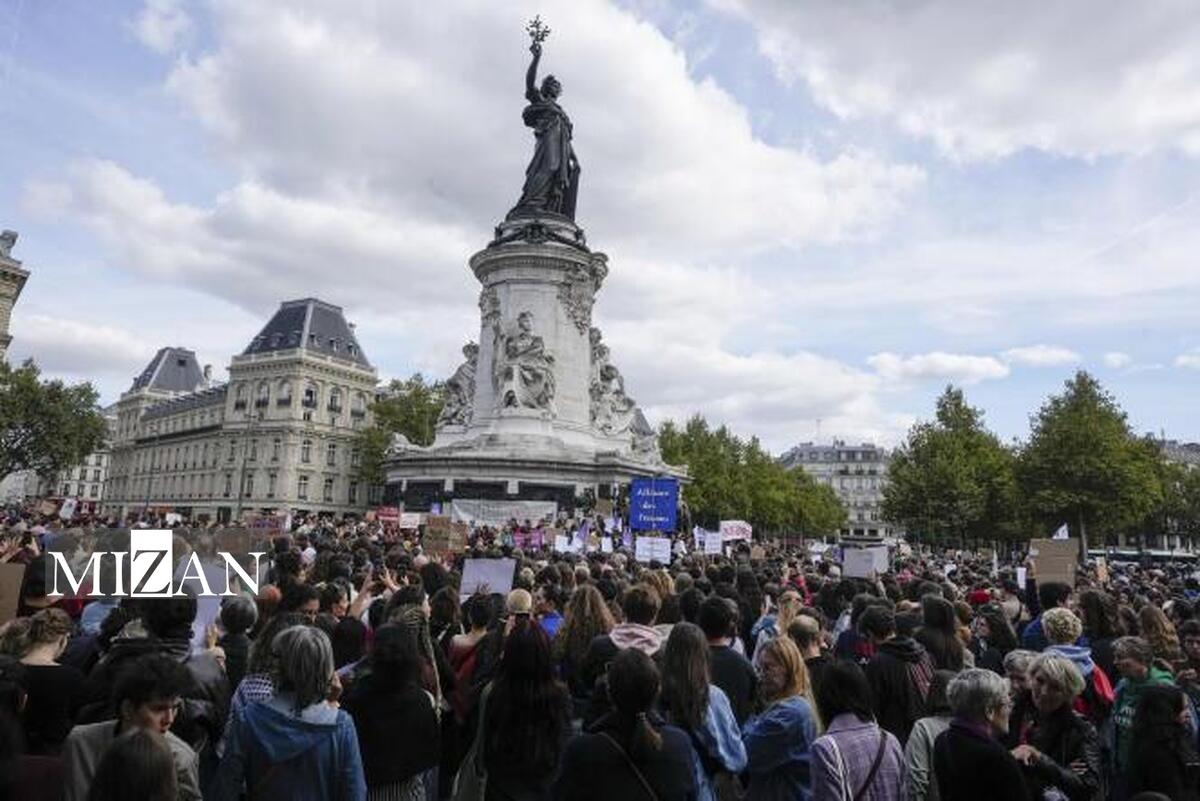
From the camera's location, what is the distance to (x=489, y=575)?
10.3 metres

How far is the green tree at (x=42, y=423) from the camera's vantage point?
182 ft

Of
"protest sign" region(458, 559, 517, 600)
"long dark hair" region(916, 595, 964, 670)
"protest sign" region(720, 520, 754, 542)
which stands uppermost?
"protest sign" region(720, 520, 754, 542)

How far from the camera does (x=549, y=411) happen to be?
130 feet

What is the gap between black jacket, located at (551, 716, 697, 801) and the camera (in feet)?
14.0

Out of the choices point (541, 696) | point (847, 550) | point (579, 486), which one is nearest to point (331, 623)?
point (541, 696)

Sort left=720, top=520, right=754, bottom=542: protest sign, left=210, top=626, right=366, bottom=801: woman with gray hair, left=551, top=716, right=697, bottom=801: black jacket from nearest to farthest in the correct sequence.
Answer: left=551, top=716, right=697, bottom=801: black jacket → left=210, top=626, right=366, bottom=801: woman with gray hair → left=720, top=520, right=754, bottom=542: protest sign

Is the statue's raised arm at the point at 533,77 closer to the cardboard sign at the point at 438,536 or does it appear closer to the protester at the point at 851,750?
the cardboard sign at the point at 438,536

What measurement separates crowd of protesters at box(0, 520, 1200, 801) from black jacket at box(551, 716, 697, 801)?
→ 10mm

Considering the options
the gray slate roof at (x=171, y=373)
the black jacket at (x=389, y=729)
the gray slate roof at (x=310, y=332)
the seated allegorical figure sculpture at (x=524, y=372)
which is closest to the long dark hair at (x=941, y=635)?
the black jacket at (x=389, y=729)

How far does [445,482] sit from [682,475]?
1417 cm

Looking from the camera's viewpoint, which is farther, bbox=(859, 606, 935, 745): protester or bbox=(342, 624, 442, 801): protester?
bbox=(859, 606, 935, 745): protester

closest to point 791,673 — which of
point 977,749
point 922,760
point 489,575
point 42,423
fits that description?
point 922,760

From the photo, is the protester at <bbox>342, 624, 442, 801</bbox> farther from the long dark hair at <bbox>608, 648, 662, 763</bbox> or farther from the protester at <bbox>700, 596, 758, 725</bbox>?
the protester at <bbox>700, 596, 758, 725</bbox>

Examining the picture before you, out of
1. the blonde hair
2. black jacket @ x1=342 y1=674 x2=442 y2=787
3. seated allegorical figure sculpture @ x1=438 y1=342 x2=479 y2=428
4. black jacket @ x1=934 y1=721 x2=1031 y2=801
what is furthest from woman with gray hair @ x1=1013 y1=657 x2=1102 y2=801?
seated allegorical figure sculpture @ x1=438 y1=342 x2=479 y2=428
